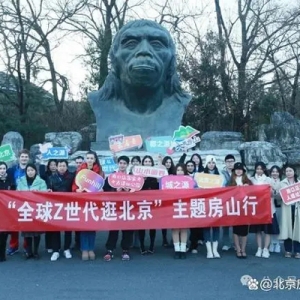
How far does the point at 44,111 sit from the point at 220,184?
15619 millimetres

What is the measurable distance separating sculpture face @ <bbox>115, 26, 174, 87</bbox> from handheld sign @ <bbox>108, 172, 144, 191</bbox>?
3567mm

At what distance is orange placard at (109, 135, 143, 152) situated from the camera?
8.51m

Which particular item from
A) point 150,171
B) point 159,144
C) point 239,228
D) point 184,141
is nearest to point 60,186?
point 150,171

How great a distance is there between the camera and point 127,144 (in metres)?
8.66

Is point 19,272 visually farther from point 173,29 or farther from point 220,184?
point 173,29

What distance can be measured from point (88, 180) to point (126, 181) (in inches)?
18.7

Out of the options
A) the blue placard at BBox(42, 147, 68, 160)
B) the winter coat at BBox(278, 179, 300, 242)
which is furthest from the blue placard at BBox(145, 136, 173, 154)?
the winter coat at BBox(278, 179, 300, 242)

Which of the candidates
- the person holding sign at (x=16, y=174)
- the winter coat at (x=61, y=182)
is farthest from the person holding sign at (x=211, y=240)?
the person holding sign at (x=16, y=174)

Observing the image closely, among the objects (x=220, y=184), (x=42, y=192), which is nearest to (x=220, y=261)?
(x=220, y=184)

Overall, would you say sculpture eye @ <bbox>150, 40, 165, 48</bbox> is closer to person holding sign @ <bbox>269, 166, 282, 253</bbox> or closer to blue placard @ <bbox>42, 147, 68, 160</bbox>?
blue placard @ <bbox>42, 147, 68, 160</bbox>

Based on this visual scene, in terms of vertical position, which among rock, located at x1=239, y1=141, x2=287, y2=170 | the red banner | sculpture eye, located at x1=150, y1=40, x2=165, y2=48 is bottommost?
the red banner

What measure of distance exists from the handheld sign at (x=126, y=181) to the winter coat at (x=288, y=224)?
1815 mm

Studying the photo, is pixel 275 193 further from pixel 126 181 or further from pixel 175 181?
pixel 126 181

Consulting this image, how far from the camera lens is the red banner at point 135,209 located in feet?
18.7
